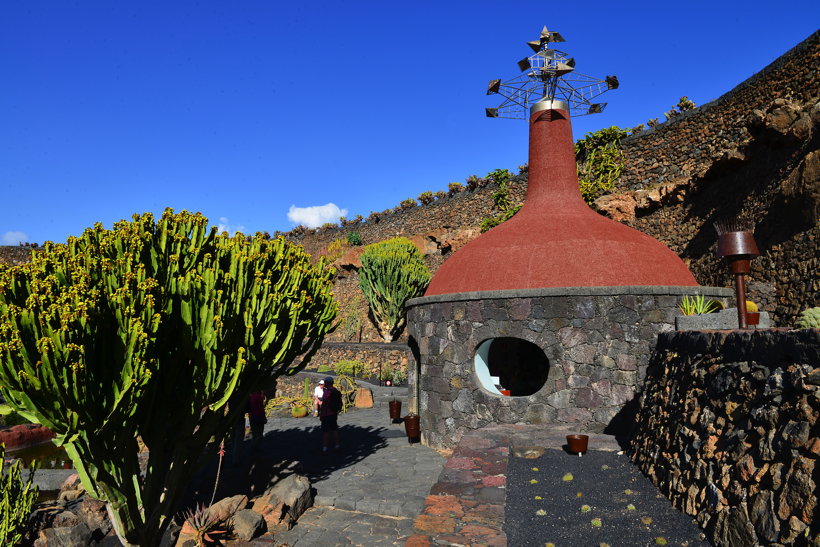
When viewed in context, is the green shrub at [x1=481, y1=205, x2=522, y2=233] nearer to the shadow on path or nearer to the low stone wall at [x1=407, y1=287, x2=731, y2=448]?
the shadow on path

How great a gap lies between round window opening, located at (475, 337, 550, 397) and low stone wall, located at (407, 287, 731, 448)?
3256 mm

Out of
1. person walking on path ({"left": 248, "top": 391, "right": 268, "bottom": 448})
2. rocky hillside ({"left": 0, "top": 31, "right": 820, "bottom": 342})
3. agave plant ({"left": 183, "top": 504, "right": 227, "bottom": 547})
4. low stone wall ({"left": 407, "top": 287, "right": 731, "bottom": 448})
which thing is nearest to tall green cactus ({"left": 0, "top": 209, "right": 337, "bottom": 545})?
agave plant ({"left": 183, "top": 504, "right": 227, "bottom": 547})

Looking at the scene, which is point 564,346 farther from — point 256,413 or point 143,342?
point 143,342

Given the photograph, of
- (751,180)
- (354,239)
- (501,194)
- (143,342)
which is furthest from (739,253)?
(354,239)

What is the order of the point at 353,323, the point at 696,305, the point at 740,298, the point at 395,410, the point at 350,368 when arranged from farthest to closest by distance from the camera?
1. the point at 353,323
2. the point at 350,368
3. the point at 395,410
4. the point at 696,305
5. the point at 740,298

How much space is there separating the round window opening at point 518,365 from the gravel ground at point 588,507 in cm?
612

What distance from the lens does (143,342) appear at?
5.68 metres

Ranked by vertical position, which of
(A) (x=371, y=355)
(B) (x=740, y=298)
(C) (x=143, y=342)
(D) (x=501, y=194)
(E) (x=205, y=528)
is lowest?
(E) (x=205, y=528)

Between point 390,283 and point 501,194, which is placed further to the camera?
point 501,194

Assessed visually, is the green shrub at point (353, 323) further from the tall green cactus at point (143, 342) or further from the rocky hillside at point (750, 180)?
the tall green cactus at point (143, 342)

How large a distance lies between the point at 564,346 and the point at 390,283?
18920 mm

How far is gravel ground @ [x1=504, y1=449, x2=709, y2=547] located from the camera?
4848 millimetres

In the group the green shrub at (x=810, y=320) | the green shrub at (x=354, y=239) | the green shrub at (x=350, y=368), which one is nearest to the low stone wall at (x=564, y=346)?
the green shrub at (x=810, y=320)

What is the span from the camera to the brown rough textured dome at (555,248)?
984 cm
